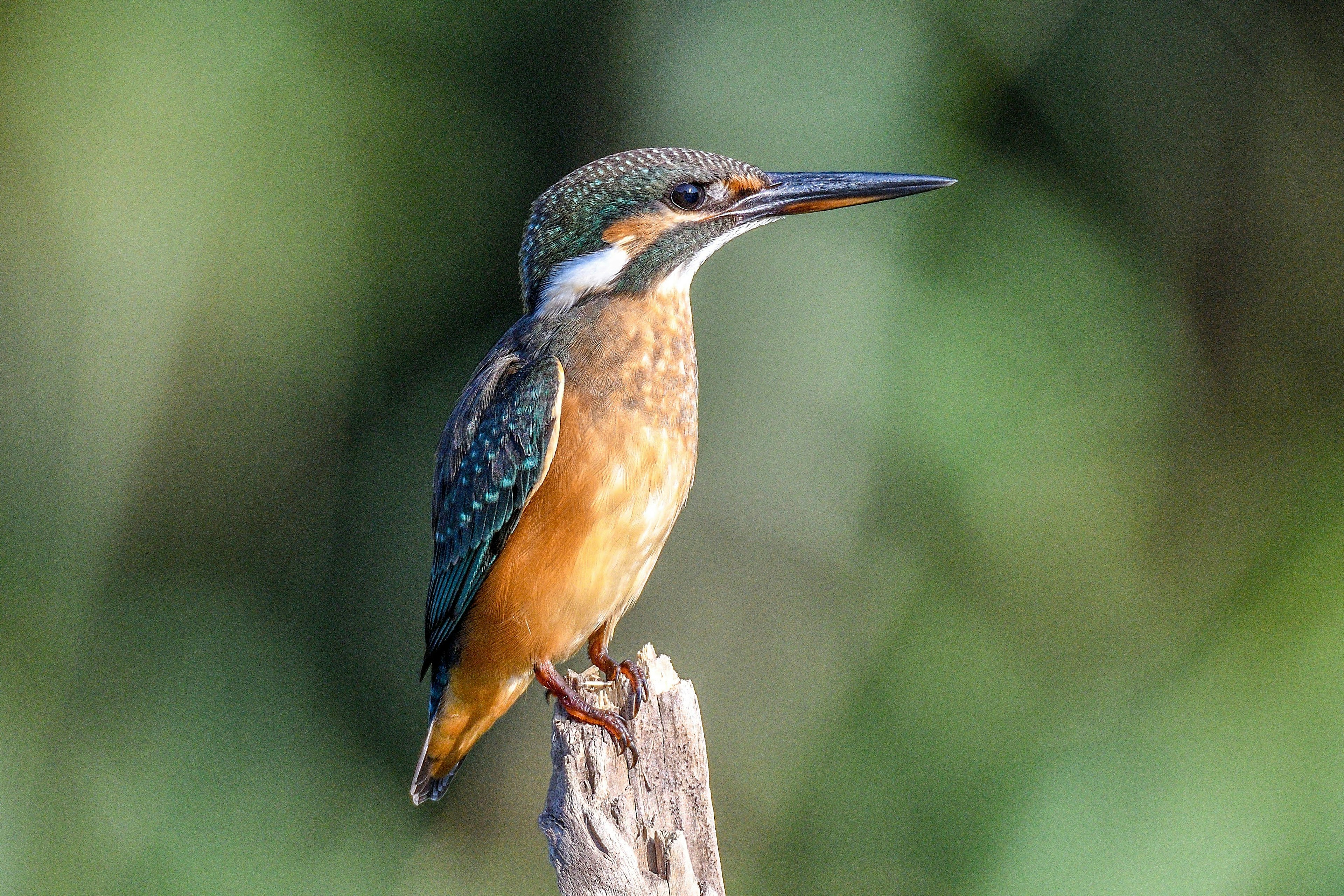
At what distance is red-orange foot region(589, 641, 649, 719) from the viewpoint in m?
2.10

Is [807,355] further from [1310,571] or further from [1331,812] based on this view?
[1331,812]

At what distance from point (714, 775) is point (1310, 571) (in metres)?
1.77

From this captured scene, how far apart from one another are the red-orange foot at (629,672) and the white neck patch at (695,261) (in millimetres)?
777

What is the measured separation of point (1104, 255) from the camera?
3.36 meters

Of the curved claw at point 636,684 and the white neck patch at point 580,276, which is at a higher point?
the white neck patch at point 580,276

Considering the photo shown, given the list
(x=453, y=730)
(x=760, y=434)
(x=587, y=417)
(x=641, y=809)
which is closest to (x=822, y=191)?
(x=587, y=417)

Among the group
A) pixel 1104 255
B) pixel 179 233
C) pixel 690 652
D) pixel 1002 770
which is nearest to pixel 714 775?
pixel 690 652

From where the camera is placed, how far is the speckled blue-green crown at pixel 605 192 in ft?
7.32

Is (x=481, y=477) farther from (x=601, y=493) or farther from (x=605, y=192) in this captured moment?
(x=605, y=192)

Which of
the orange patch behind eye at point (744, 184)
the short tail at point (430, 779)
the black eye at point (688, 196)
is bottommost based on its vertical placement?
the short tail at point (430, 779)

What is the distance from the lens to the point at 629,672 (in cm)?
224

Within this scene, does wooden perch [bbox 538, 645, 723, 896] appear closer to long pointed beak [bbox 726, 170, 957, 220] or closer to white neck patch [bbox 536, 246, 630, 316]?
white neck patch [bbox 536, 246, 630, 316]

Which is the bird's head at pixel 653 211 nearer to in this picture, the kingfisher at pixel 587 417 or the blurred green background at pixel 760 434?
the kingfisher at pixel 587 417

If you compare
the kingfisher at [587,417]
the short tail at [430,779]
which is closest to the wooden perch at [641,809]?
the kingfisher at [587,417]
